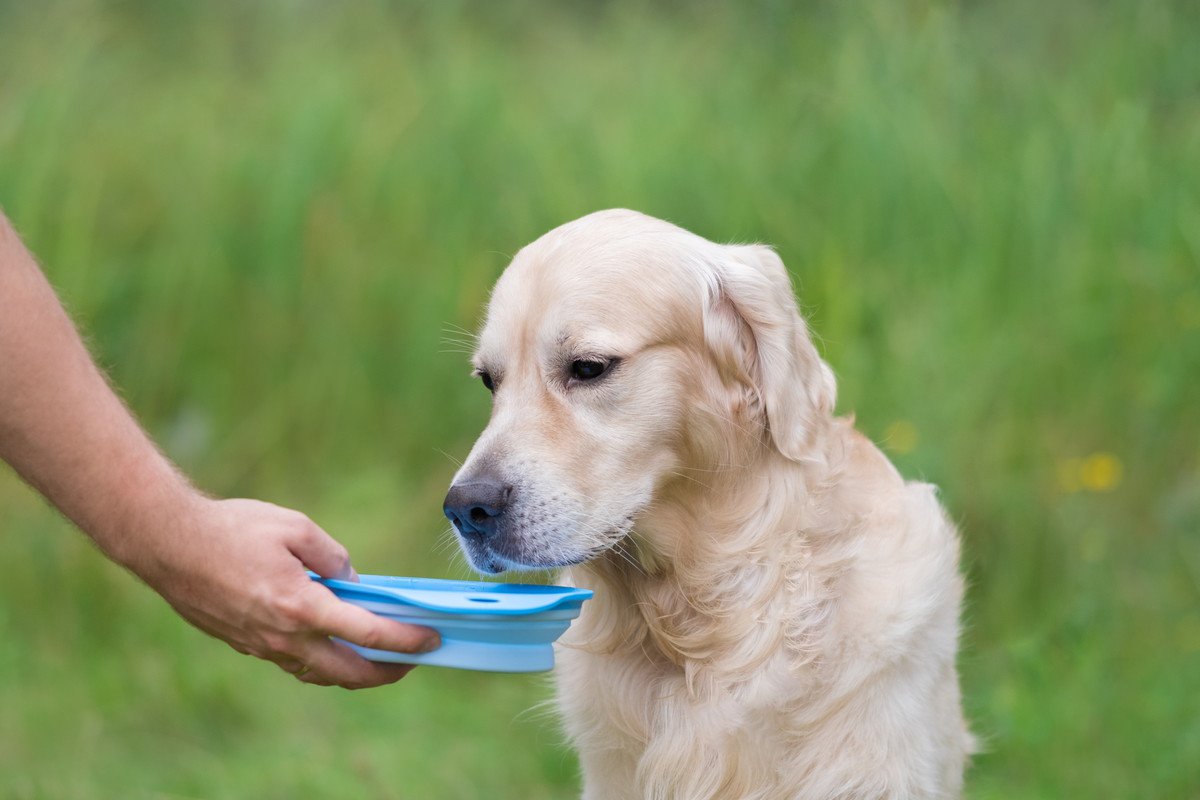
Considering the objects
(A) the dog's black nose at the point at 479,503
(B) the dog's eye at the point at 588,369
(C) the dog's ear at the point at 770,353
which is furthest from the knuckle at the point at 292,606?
(C) the dog's ear at the point at 770,353

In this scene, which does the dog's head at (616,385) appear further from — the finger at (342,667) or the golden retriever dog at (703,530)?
the finger at (342,667)

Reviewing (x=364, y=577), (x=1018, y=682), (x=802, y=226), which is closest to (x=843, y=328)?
(x=802, y=226)

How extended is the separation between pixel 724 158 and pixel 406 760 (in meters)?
2.73

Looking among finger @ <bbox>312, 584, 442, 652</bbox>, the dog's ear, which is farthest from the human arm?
the dog's ear

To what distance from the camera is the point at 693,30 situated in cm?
639

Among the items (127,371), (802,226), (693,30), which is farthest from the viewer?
(693,30)

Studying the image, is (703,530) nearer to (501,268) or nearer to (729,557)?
(729,557)

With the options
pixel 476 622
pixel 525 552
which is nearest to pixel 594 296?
pixel 525 552

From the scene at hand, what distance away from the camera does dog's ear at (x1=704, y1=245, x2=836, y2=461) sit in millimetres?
2715

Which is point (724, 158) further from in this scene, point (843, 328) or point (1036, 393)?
point (1036, 393)

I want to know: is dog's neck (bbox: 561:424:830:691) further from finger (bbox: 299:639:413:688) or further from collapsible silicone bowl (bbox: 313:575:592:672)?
finger (bbox: 299:639:413:688)

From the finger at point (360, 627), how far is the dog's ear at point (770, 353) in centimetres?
88

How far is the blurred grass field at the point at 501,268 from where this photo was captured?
4.21m

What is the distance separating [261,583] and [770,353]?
3.69 ft
